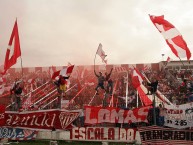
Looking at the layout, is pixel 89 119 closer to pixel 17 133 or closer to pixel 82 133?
pixel 82 133

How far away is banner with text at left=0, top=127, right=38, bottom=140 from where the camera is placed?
54.1ft

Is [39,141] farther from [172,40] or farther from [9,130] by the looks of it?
[172,40]

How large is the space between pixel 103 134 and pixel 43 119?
3.11 metres

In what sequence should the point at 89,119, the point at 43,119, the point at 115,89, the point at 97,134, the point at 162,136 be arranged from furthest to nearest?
1. the point at 115,89
2. the point at 43,119
3. the point at 89,119
4. the point at 97,134
5. the point at 162,136

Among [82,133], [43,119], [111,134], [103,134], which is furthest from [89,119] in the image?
[43,119]

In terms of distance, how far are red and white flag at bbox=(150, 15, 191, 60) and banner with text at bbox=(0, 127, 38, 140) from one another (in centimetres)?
855

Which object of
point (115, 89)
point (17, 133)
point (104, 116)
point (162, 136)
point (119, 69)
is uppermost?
point (119, 69)

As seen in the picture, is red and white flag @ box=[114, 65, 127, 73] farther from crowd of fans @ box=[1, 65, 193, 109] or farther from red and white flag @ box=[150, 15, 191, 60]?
red and white flag @ box=[150, 15, 191, 60]

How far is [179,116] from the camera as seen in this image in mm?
15977

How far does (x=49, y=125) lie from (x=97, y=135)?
97.6 inches

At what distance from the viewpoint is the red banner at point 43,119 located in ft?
54.0

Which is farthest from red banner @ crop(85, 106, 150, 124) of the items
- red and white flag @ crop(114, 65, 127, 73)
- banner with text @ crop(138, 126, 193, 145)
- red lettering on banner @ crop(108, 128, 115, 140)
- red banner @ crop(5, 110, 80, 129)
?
red and white flag @ crop(114, 65, 127, 73)

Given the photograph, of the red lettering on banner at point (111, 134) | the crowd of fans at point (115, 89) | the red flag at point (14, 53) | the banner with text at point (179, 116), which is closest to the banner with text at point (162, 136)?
the banner with text at point (179, 116)

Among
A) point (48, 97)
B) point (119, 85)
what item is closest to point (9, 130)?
point (48, 97)
